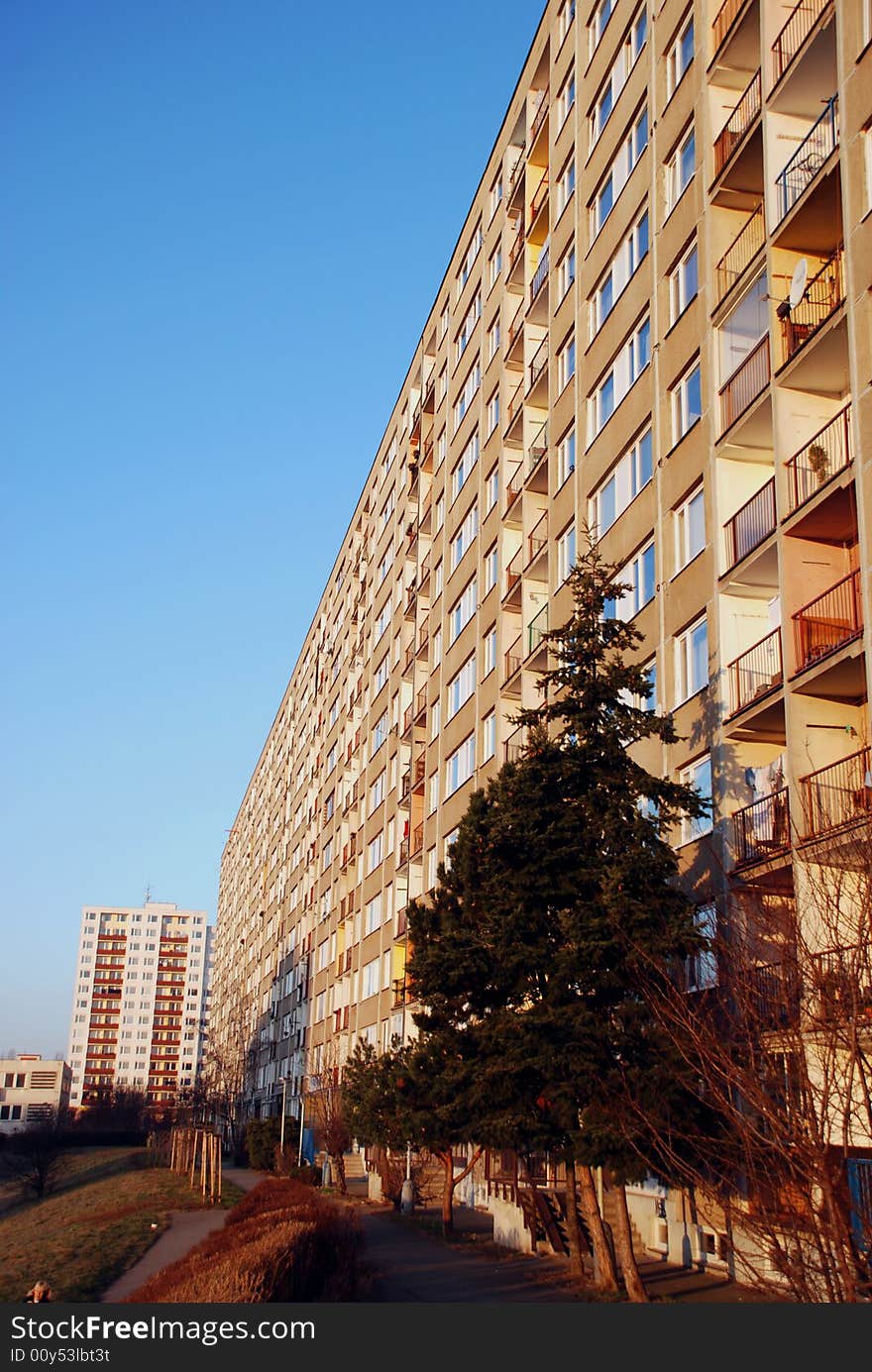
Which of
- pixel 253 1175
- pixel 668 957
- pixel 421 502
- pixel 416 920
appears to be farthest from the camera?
pixel 253 1175

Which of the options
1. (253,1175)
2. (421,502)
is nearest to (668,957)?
(421,502)

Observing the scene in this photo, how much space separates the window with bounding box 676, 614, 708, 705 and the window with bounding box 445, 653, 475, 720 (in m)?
16.7

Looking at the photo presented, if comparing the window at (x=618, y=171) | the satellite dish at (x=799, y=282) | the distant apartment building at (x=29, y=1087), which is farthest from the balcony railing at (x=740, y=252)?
the distant apartment building at (x=29, y=1087)

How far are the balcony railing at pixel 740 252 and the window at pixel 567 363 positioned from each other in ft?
28.9

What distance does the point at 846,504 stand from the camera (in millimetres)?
17203

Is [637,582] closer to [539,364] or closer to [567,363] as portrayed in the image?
[567,363]

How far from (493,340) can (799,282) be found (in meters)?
22.4

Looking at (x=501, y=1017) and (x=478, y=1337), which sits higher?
(x=501, y=1017)

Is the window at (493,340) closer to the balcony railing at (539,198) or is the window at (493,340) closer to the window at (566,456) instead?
the balcony railing at (539,198)

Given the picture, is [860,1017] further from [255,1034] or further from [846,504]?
[255,1034]

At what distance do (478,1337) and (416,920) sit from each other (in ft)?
42.5

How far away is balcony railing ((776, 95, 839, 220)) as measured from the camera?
1897cm

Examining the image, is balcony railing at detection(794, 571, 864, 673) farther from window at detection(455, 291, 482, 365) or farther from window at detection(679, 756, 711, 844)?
window at detection(455, 291, 482, 365)

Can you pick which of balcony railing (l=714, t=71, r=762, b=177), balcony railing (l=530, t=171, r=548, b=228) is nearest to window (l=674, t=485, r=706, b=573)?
balcony railing (l=714, t=71, r=762, b=177)
